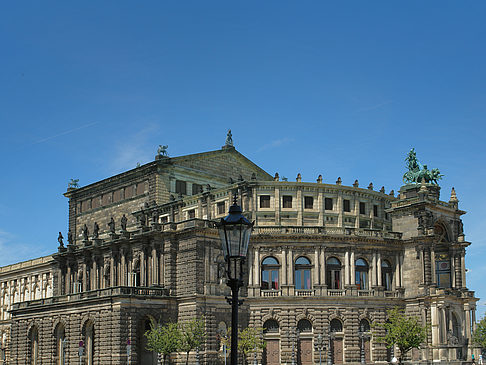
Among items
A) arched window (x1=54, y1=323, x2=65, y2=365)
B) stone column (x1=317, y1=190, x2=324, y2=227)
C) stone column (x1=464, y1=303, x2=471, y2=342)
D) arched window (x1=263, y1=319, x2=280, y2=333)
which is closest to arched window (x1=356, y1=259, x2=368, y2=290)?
stone column (x1=317, y1=190, x2=324, y2=227)

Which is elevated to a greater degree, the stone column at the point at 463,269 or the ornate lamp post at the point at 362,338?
the stone column at the point at 463,269

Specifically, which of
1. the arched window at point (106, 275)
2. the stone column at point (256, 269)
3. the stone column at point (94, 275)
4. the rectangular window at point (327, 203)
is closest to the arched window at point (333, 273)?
the rectangular window at point (327, 203)

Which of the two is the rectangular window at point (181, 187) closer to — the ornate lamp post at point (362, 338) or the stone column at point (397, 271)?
the stone column at point (397, 271)

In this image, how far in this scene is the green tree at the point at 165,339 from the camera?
6706cm

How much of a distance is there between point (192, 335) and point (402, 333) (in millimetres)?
21103

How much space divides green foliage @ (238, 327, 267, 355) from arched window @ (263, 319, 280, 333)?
→ 2.15m

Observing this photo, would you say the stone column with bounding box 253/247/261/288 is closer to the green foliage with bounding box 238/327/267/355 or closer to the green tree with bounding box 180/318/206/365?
the green foliage with bounding box 238/327/267/355

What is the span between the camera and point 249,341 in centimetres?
6838

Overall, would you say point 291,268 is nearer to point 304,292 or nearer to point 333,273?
point 304,292

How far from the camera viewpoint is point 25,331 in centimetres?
8544

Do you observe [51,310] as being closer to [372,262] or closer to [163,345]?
[163,345]

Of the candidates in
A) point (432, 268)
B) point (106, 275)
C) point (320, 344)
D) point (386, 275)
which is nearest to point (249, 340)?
point (320, 344)

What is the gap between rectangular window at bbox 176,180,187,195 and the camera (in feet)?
287

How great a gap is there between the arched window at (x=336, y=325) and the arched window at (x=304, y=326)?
239 centimetres
